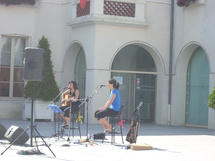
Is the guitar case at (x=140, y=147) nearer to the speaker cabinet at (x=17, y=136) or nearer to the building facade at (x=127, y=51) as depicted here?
the speaker cabinet at (x=17, y=136)

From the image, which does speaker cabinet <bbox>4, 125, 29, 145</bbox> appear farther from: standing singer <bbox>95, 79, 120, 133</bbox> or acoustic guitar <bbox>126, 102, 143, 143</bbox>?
acoustic guitar <bbox>126, 102, 143, 143</bbox>

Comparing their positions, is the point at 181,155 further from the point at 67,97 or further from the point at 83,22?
the point at 83,22

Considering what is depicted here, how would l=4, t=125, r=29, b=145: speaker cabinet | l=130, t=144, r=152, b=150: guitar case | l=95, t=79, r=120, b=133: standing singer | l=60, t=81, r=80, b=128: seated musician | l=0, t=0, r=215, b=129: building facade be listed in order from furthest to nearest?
1. l=0, t=0, r=215, b=129: building facade
2. l=60, t=81, r=80, b=128: seated musician
3. l=95, t=79, r=120, b=133: standing singer
4. l=4, t=125, r=29, b=145: speaker cabinet
5. l=130, t=144, r=152, b=150: guitar case

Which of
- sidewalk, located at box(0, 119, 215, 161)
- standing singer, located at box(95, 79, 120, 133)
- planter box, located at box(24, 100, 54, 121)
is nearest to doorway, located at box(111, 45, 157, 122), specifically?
planter box, located at box(24, 100, 54, 121)

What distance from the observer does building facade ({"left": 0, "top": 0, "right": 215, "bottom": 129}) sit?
20.1 meters

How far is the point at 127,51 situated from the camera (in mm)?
21828

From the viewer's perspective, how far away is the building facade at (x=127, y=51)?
20.1 m

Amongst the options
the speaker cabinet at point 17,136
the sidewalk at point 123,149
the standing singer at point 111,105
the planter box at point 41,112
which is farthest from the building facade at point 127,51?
the speaker cabinet at point 17,136

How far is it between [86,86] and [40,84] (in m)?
1.76

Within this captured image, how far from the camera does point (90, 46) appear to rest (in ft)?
67.2

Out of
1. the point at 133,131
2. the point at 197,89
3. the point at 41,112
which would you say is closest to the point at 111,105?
the point at 133,131

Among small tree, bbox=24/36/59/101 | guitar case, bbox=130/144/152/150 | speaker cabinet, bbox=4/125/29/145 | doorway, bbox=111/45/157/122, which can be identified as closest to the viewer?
guitar case, bbox=130/144/152/150

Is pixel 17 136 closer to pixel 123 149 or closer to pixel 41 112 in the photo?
pixel 123 149

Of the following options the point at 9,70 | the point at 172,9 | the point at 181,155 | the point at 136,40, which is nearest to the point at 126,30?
the point at 136,40
